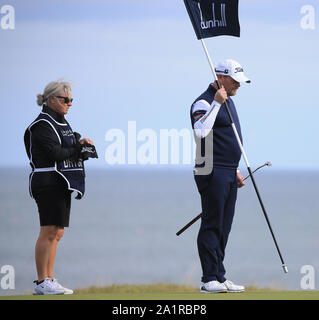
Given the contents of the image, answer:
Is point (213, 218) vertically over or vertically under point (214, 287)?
over

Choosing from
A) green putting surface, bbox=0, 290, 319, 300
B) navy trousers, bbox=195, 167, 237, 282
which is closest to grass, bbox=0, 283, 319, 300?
green putting surface, bbox=0, 290, 319, 300

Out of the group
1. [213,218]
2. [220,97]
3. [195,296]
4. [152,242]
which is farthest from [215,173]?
[152,242]

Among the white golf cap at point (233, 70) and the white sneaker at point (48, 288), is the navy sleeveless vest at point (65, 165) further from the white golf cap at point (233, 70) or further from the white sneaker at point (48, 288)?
the white golf cap at point (233, 70)

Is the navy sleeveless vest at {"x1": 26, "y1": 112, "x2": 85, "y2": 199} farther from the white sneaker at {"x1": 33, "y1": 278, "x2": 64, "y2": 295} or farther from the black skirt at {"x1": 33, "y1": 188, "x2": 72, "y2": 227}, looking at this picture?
the white sneaker at {"x1": 33, "y1": 278, "x2": 64, "y2": 295}

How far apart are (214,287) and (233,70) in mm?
1707

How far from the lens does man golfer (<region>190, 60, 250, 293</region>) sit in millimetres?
8164

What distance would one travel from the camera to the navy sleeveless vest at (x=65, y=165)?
26.2 feet

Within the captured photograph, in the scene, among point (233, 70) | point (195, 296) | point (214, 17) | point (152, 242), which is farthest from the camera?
point (152, 242)

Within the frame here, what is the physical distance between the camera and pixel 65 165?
802 centimetres

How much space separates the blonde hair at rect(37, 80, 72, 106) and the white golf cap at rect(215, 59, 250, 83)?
48.3 inches

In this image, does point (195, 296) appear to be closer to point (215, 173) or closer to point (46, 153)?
point (215, 173)

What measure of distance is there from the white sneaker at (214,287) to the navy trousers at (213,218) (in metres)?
0.04
